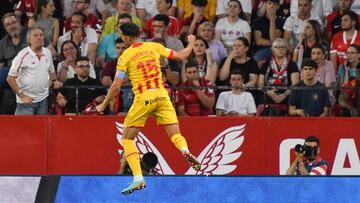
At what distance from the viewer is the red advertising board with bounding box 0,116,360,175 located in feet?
62.2

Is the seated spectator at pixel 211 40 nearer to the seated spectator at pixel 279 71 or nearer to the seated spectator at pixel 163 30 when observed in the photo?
the seated spectator at pixel 163 30

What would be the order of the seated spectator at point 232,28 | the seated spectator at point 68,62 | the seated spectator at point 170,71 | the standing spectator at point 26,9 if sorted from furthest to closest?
the standing spectator at point 26,9 → the seated spectator at point 232,28 → the seated spectator at point 68,62 → the seated spectator at point 170,71

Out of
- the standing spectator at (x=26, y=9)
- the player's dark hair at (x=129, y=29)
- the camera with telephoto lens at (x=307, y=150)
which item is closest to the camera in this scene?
the player's dark hair at (x=129, y=29)

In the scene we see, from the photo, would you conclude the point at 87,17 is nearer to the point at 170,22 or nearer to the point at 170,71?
the point at 170,22

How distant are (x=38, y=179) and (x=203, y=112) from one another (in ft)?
15.8

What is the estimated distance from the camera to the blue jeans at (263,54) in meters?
19.8

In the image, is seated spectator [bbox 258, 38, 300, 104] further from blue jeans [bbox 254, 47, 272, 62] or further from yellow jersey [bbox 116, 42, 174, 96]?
yellow jersey [bbox 116, 42, 174, 96]

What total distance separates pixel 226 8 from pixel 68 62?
303 centimetres

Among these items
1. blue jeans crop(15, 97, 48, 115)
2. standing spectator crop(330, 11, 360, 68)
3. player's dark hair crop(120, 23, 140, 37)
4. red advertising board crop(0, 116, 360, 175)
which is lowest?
red advertising board crop(0, 116, 360, 175)

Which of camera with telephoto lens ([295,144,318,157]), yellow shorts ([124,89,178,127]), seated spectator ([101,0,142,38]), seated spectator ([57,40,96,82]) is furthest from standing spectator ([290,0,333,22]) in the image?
yellow shorts ([124,89,178,127])

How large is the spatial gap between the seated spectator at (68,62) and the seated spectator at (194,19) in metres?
1.90

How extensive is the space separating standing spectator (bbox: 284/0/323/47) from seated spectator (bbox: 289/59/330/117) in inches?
54.7

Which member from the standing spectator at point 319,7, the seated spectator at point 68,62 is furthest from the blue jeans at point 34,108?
the standing spectator at point 319,7

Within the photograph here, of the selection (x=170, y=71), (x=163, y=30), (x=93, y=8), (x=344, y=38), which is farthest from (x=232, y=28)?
(x=93, y=8)
